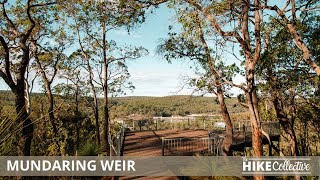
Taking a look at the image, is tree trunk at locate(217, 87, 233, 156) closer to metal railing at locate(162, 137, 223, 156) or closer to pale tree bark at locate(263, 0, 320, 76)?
metal railing at locate(162, 137, 223, 156)

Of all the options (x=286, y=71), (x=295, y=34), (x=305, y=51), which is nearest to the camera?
(x=305, y=51)

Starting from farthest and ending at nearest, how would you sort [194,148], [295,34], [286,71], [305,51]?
[194,148] → [286,71] → [295,34] → [305,51]

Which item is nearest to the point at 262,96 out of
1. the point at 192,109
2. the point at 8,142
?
the point at 8,142

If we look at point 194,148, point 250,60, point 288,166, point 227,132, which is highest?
point 250,60

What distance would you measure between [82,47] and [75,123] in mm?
11726

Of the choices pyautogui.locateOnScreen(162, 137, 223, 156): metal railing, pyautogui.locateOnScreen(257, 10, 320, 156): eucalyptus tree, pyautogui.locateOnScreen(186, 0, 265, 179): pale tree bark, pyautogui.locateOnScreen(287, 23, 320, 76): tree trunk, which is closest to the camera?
pyautogui.locateOnScreen(287, 23, 320, 76): tree trunk

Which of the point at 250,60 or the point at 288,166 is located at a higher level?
the point at 250,60

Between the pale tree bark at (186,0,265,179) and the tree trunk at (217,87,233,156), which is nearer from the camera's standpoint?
the pale tree bark at (186,0,265,179)

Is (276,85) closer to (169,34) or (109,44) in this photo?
(169,34)

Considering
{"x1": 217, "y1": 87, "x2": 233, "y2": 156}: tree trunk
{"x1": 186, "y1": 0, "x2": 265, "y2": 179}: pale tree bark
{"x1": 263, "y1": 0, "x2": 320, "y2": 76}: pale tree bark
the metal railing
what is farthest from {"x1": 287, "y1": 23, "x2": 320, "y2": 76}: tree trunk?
the metal railing

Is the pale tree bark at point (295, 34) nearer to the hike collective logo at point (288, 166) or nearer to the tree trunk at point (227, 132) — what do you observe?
the tree trunk at point (227, 132)

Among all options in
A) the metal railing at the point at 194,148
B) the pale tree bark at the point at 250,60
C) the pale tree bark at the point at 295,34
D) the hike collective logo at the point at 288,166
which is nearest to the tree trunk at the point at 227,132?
the metal railing at the point at 194,148

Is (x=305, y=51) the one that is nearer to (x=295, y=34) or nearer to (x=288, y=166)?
(x=295, y=34)

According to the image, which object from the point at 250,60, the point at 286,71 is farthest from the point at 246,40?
the point at 286,71
